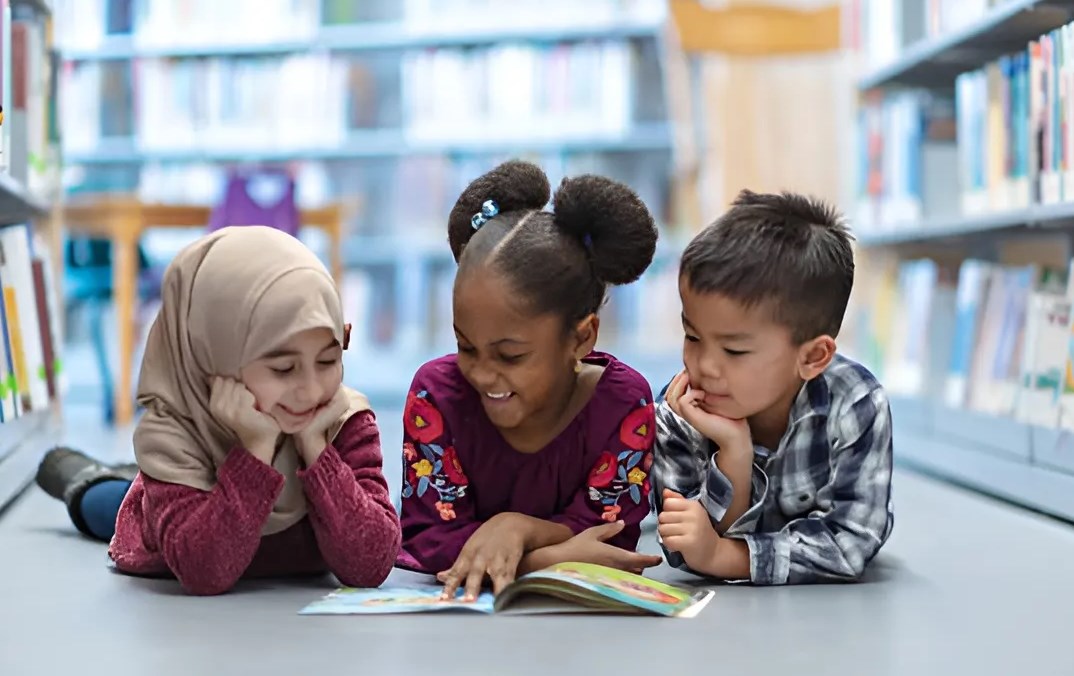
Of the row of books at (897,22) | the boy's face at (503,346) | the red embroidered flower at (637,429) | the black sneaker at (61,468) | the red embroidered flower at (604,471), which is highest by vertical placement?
the row of books at (897,22)

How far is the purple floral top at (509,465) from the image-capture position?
5.52 ft

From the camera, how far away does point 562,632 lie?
146 centimetres

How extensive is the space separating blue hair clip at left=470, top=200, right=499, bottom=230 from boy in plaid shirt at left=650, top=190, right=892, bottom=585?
0.86ft

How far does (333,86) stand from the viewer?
557 centimetres

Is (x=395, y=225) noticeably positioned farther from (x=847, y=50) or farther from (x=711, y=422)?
(x=711, y=422)

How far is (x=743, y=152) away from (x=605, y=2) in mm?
1204

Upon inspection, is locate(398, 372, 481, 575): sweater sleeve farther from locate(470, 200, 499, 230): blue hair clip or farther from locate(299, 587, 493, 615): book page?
locate(470, 200, 499, 230): blue hair clip

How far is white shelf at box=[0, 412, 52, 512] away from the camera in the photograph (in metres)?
2.52

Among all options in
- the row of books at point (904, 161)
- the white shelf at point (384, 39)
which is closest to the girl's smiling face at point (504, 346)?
the row of books at point (904, 161)

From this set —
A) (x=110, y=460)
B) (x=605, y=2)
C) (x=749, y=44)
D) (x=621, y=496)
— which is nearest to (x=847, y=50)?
(x=749, y=44)

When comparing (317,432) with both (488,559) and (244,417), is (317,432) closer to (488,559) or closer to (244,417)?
(244,417)

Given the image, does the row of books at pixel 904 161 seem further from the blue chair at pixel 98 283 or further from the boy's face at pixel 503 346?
the blue chair at pixel 98 283

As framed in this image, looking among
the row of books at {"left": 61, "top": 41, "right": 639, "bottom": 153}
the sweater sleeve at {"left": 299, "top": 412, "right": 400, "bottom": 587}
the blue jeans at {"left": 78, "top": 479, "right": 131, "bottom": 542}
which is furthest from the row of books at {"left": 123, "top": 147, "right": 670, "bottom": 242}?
the sweater sleeve at {"left": 299, "top": 412, "right": 400, "bottom": 587}

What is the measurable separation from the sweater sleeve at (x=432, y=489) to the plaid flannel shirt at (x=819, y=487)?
0.98 feet
